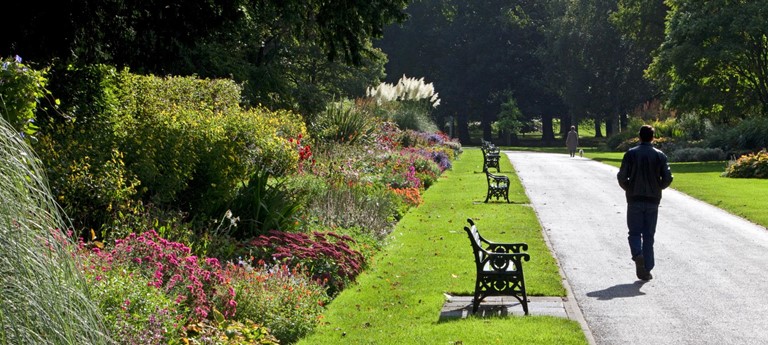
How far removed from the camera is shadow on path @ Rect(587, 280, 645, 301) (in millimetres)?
12133

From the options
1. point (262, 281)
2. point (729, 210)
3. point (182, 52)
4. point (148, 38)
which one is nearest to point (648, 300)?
point (262, 281)

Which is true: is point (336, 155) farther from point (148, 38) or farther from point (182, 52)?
point (148, 38)

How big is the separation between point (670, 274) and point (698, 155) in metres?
36.2

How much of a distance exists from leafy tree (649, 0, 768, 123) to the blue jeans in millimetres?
35079

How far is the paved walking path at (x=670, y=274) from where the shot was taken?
10219mm

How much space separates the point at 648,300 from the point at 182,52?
16.4m

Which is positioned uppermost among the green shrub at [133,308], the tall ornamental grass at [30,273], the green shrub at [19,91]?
the green shrub at [19,91]

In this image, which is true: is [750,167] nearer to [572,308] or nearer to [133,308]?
[572,308]

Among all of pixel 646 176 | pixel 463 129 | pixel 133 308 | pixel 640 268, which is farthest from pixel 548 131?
pixel 133 308

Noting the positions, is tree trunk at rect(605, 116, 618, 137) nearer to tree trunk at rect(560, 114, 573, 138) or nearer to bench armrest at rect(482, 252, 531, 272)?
tree trunk at rect(560, 114, 573, 138)

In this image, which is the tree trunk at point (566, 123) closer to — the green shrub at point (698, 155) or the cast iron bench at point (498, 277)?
the green shrub at point (698, 155)

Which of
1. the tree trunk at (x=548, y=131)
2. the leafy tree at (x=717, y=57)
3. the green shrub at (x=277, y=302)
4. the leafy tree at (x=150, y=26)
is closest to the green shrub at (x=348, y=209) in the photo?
the leafy tree at (x=150, y=26)

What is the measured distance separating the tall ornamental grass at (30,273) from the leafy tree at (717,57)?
148 feet

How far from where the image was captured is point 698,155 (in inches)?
1901
